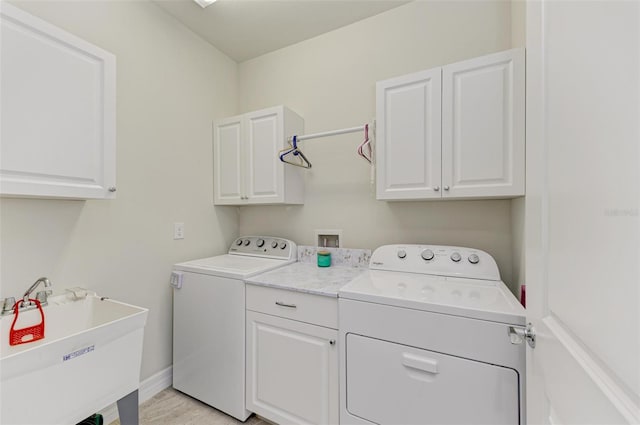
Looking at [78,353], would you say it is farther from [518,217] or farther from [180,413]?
[518,217]

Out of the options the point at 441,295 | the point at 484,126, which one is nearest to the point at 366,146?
the point at 484,126

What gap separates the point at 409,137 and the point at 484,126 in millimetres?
384

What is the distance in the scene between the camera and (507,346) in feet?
3.29

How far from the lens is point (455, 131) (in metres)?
1.49

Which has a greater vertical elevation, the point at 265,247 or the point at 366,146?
the point at 366,146

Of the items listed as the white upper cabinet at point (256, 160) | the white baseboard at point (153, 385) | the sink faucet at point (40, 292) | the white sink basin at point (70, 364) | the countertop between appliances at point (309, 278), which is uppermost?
the white upper cabinet at point (256, 160)

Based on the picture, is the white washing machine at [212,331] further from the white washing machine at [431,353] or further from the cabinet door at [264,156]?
the white washing machine at [431,353]

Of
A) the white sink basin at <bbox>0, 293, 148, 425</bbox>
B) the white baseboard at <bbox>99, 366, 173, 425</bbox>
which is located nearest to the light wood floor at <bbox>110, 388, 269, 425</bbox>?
the white baseboard at <bbox>99, 366, 173, 425</bbox>

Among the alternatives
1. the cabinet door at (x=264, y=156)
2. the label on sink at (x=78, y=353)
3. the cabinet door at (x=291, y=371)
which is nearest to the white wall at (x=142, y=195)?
the cabinet door at (x=264, y=156)

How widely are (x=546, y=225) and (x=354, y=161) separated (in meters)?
1.53

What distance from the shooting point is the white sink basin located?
0.89 meters

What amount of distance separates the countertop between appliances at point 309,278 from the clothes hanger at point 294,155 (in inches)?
32.2

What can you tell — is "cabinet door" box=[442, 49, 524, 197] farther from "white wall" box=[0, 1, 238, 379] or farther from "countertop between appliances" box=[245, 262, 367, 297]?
"white wall" box=[0, 1, 238, 379]

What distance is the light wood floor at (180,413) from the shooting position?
1.66 metres
